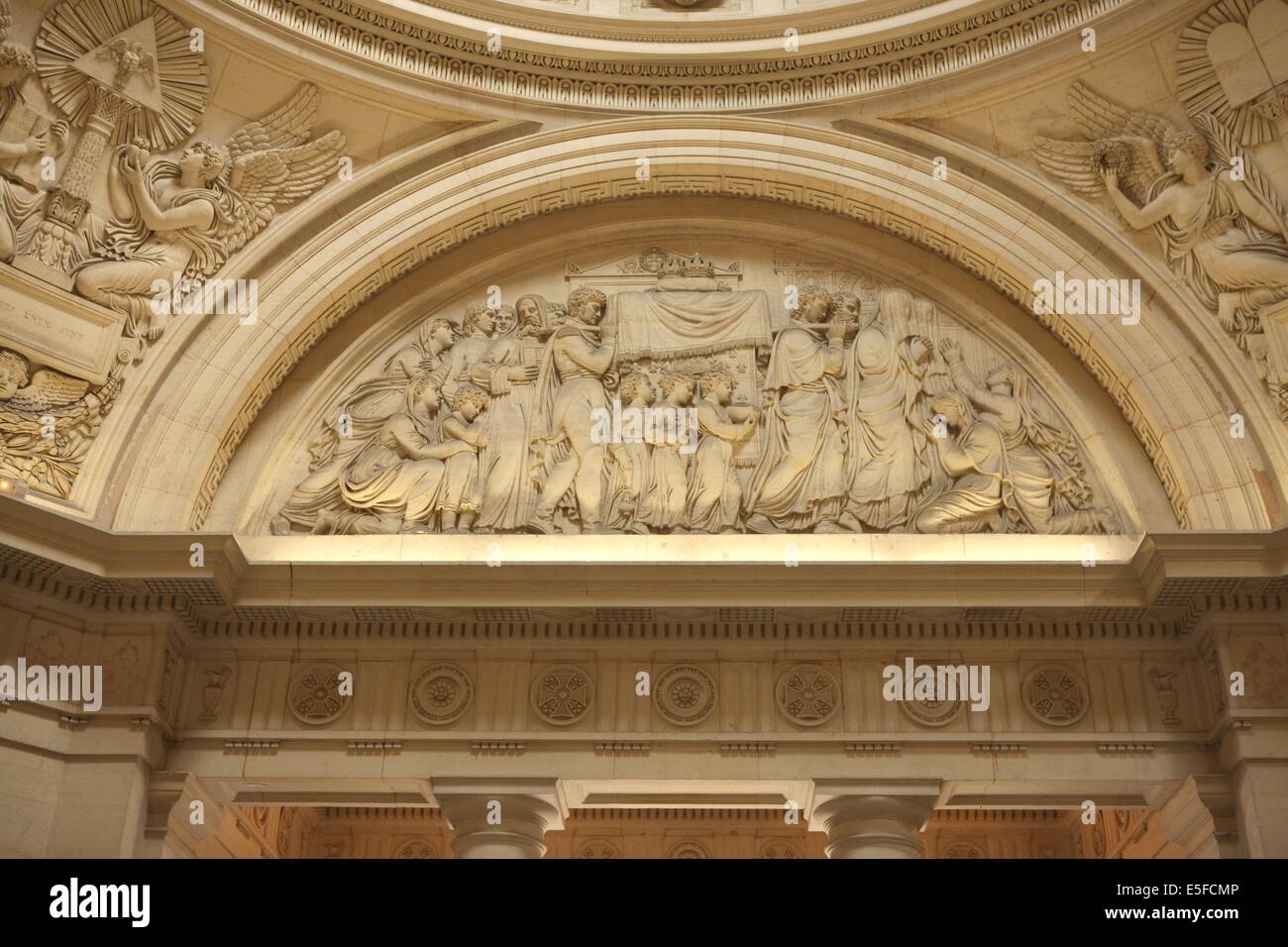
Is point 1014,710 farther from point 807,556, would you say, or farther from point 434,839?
point 434,839

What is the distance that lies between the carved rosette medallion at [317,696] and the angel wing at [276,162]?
13.8 ft

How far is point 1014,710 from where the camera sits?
1130 centimetres

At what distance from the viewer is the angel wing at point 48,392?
37.5 feet

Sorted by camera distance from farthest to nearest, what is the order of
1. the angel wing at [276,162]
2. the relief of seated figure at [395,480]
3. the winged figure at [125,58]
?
the angel wing at [276,162], the relief of seated figure at [395,480], the winged figure at [125,58]

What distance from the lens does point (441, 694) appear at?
1148cm

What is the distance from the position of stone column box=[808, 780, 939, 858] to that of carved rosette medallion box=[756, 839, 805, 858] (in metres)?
3.01

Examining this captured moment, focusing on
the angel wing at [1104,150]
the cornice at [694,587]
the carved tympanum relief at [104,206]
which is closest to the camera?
the cornice at [694,587]

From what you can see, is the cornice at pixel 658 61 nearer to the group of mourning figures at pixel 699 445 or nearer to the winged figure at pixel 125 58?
the winged figure at pixel 125 58

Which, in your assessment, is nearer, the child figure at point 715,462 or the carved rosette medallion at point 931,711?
the carved rosette medallion at point 931,711

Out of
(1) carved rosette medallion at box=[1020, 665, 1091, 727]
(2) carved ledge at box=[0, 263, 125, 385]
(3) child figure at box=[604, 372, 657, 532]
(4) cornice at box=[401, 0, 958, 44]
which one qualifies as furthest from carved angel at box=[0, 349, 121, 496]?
(1) carved rosette medallion at box=[1020, 665, 1091, 727]

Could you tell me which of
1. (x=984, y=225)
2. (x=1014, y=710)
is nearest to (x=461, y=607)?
(x=1014, y=710)

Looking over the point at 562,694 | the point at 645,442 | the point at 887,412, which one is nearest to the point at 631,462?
the point at 645,442

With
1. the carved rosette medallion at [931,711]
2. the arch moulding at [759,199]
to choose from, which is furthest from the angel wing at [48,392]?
the carved rosette medallion at [931,711]

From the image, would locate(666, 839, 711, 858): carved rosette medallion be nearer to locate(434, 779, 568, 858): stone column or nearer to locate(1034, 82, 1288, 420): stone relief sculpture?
locate(434, 779, 568, 858): stone column
